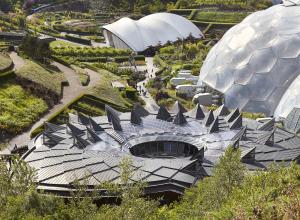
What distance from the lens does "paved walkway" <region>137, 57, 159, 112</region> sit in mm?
45291

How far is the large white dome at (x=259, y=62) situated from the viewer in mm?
40594

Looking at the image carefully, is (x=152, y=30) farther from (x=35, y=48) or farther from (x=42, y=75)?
(x=42, y=75)

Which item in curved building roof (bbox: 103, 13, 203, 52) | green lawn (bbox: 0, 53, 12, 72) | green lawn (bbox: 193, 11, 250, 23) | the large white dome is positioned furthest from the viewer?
green lawn (bbox: 193, 11, 250, 23)

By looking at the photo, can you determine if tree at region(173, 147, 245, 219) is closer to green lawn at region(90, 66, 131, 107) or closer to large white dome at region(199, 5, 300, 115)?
large white dome at region(199, 5, 300, 115)

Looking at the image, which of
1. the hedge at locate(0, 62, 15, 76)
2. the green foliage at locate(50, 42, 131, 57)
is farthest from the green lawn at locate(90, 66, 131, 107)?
the green foliage at locate(50, 42, 131, 57)

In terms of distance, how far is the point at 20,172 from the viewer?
17688 mm

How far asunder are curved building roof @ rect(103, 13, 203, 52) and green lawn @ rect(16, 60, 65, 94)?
95.8ft

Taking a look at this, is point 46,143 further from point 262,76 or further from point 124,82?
point 124,82

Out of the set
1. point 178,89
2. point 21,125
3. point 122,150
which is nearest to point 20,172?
point 122,150

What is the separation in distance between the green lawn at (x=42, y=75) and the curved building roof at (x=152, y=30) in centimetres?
2920

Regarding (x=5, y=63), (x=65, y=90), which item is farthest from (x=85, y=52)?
(x=5, y=63)

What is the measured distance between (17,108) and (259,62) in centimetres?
2008

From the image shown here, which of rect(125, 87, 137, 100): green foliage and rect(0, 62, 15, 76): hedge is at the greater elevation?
rect(0, 62, 15, 76): hedge

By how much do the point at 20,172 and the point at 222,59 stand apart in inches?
1185
